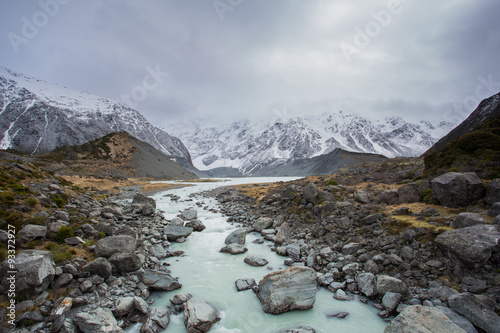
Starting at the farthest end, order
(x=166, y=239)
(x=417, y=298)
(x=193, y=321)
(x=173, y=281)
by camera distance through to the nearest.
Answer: (x=166, y=239) → (x=173, y=281) → (x=417, y=298) → (x=193, y=321)

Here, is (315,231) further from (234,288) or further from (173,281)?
(173,281)

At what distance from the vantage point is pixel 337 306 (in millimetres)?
Answer: 10609

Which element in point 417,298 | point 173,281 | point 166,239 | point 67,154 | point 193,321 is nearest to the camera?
point 193,321

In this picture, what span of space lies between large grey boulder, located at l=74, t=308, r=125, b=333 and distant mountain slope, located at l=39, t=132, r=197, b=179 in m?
104

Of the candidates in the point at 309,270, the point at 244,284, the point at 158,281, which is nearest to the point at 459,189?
the point at 309,270

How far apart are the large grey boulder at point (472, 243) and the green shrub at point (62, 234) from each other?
20.0 metres

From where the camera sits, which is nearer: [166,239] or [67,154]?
[166,239]

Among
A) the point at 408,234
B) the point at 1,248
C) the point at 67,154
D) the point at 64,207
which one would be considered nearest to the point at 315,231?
the point at 408,234

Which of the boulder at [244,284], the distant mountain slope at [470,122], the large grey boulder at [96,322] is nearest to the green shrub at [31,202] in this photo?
the large grey boulder at [96,322]

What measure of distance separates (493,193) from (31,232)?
2641cm

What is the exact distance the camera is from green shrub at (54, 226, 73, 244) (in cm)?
1259

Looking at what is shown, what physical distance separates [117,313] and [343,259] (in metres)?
11.9

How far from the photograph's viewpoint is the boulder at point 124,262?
38.8 ft

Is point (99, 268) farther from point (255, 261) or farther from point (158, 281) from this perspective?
point (255, 261)
